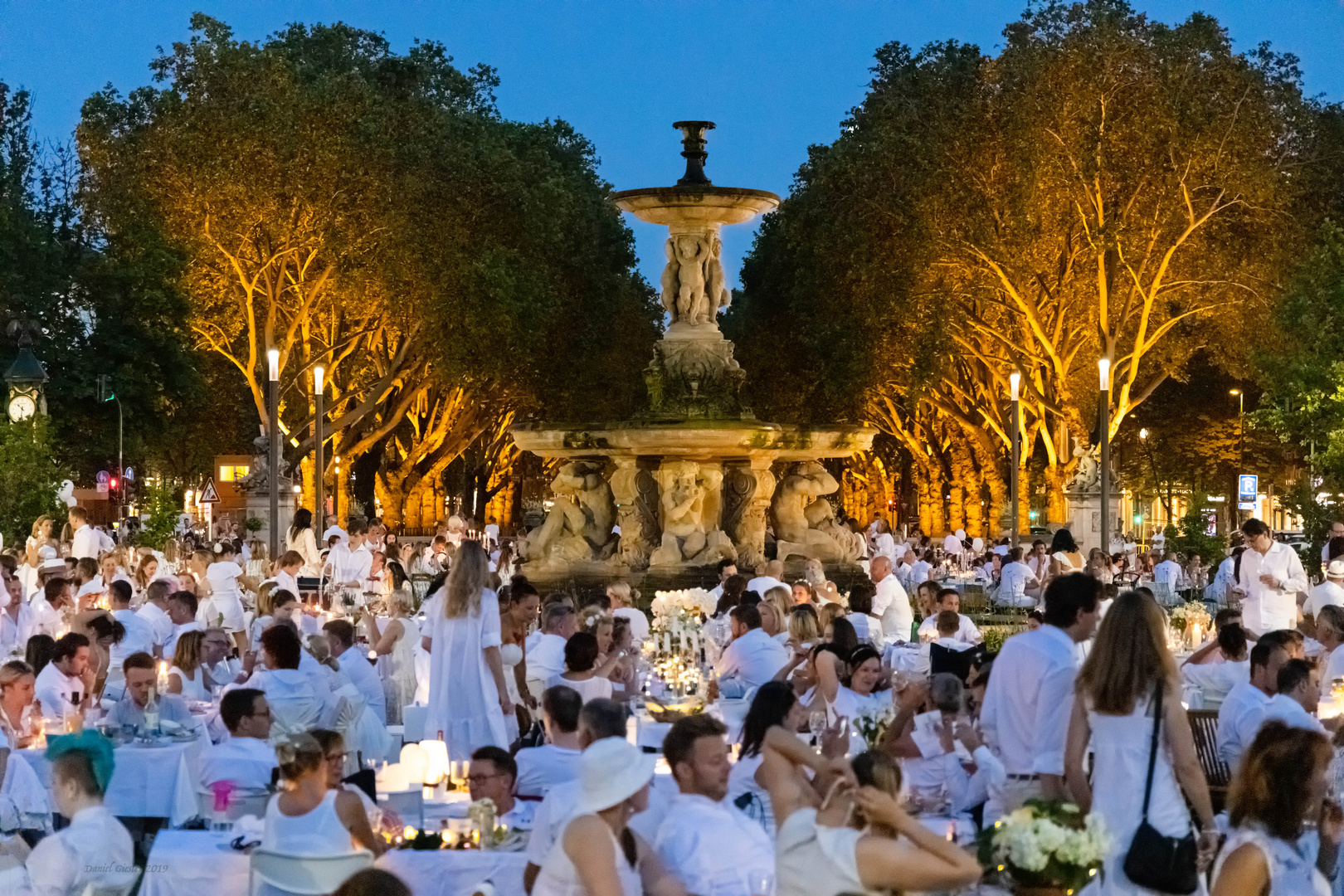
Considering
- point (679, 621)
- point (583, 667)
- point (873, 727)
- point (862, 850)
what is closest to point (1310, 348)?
point (679, 621)

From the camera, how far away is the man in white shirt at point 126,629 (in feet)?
48.6

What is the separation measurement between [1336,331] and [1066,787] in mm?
33393

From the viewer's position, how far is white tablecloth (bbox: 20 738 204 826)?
11.3 metres

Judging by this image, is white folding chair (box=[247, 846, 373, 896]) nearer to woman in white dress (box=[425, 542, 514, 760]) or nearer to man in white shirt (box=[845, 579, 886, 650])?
woman in white dress (box=[425, 542, 514, 760])

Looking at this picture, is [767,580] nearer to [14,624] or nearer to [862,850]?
[14,624]

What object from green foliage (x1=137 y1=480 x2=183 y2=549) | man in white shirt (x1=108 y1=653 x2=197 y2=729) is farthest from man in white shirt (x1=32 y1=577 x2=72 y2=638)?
green foliage (x1=137 y1=480 x2=183 y2=549)

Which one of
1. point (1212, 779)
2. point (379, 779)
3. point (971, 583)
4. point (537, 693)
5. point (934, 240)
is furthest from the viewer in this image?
point (934, 240)

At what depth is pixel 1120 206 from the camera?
38781 mm

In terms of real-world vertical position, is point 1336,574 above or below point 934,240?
below

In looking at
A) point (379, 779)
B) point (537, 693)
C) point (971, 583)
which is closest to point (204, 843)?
point (379, 779)

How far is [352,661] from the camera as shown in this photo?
44.4 feet

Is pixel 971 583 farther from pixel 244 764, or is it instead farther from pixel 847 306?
pixel 244 764

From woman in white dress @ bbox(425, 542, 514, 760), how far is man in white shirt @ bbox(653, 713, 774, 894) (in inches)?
173

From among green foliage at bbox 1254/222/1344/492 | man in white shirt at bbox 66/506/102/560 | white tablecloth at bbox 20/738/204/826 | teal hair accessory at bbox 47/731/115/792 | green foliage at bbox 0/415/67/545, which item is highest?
green foliage at bbox 1254/222/1344/492
